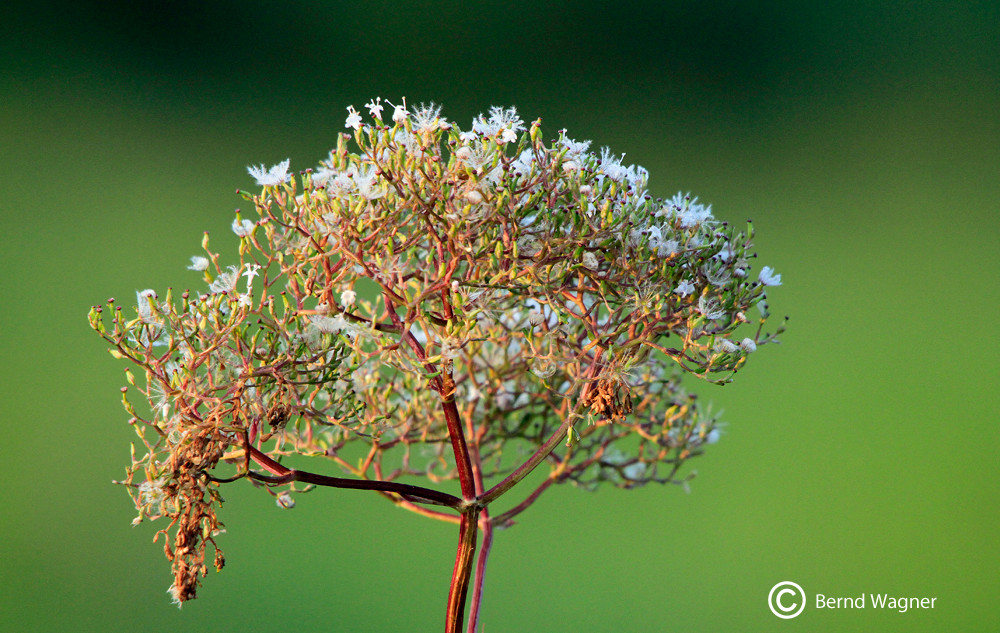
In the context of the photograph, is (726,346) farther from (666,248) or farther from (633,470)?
(633,470)

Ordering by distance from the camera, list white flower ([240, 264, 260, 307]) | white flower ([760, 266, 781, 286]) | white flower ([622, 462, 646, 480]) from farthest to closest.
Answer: white flower ([622, 462, 646, 480]), white flower ([760, 266, 781, 286]), white flower ([240, 264, 260, 307])

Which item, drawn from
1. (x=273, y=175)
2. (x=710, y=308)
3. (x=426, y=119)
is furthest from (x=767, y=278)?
(x=273, y=175)

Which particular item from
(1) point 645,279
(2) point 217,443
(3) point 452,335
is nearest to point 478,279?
(3) point 452,335

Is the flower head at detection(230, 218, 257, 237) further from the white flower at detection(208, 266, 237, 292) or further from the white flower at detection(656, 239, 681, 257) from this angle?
the white flower at detection(656, 239, 681, 257)

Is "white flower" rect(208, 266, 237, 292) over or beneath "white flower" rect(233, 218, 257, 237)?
beneath

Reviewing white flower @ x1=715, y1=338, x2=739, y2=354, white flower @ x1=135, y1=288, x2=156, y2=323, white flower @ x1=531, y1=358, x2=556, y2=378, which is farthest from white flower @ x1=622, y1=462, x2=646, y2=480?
→ white flower @ x1=135, y1=288, x2=156, y2=323

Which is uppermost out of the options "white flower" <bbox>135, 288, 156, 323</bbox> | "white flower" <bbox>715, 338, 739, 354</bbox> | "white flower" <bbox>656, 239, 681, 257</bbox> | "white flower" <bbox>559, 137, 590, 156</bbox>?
"white flower" <bbox>559, 137, 590, 156</bbox>
